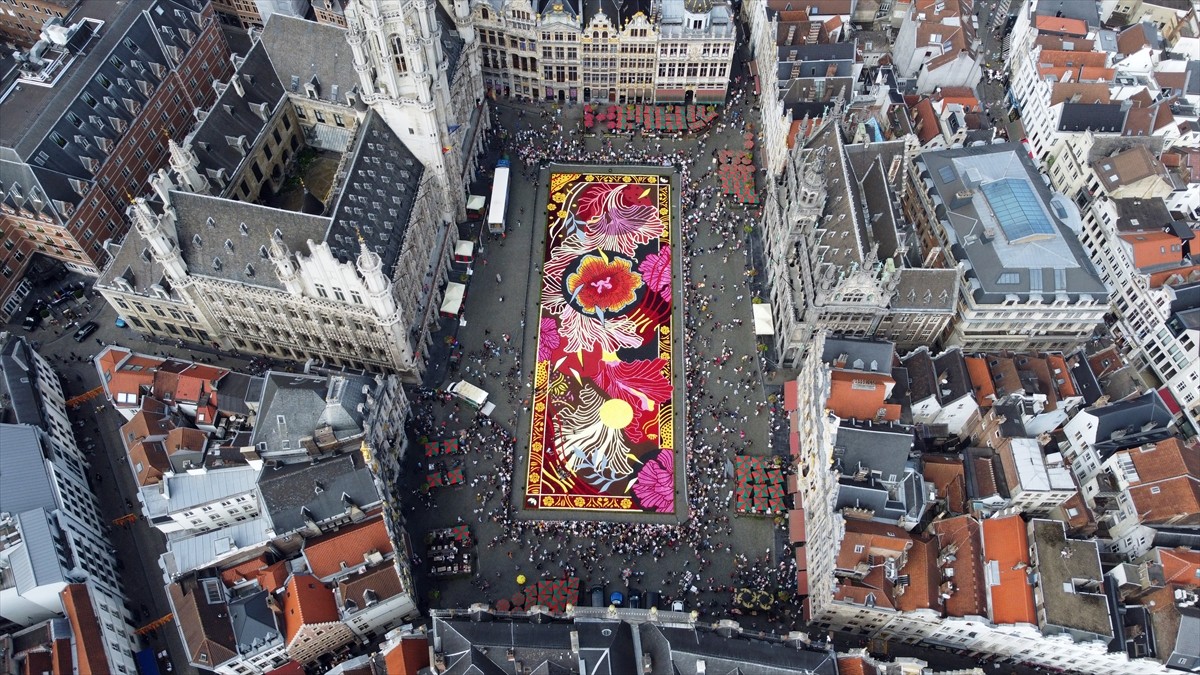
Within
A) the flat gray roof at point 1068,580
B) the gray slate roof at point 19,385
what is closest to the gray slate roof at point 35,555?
the gray slate roof at point 19,385

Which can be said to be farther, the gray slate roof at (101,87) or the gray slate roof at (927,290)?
the gray slate roof at (101,87)

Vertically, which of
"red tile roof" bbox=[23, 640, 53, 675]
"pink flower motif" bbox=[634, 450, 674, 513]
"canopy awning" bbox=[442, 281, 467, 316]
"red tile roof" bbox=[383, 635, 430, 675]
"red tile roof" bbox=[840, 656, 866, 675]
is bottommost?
"red tile roof" bbox=[23, 640, 53, 675]

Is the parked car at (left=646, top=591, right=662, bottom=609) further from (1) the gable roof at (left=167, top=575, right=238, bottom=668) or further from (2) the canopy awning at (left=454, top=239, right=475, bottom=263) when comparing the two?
(2) the canopy awning at (left=454, top=239, right=475, bottom=263)

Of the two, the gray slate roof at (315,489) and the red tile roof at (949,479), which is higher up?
the red tile roof at (949,479)

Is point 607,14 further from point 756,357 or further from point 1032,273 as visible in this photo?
point 1032,273

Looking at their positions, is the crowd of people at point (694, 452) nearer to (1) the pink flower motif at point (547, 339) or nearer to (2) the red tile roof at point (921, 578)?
(1) the pink flower motif at point (547, 339)

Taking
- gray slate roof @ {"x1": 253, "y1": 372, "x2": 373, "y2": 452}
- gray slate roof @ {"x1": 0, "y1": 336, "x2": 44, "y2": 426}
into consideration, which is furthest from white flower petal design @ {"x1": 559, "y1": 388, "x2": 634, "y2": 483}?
gray slate roof @ {"x1": 0, "y1": 336, "x2": 44, "y2": 426}

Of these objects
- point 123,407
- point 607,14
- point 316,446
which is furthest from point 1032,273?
point 123,407

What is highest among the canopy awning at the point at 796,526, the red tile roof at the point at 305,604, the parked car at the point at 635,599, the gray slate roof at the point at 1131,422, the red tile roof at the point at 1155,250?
the red tile roof at the point at 1155,250
